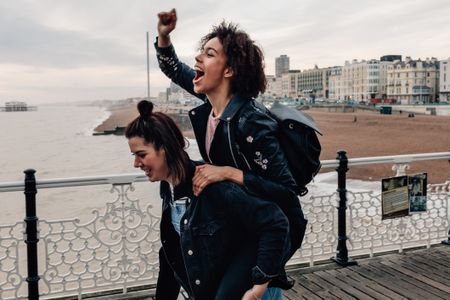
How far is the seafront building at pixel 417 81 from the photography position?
4109 inches

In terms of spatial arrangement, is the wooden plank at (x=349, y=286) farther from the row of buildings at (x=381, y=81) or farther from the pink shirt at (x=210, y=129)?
the row of buildings at (x=381, y=81)

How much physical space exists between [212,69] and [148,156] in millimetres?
419

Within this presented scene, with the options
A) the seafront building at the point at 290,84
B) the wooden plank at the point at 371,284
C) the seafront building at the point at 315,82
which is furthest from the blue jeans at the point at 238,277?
the seafront building at the point at 290,84

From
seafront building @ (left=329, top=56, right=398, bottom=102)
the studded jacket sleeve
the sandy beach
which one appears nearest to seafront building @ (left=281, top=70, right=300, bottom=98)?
seafront building @ (left=329, top=56, right=398, bottom=102)

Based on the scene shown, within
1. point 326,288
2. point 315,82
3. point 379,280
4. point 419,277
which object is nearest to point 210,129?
point 326,288

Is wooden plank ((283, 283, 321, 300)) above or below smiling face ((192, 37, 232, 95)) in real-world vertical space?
below

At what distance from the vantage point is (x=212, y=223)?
1773 mm

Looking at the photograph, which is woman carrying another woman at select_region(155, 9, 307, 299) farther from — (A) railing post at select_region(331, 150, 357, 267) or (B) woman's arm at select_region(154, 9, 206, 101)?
(A) railing post at select_region(331, 150, 357, 267)

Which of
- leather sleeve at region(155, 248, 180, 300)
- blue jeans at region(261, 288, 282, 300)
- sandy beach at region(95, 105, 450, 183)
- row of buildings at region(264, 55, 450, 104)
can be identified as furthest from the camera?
row of buildings at region(264, 55, 450, 104)

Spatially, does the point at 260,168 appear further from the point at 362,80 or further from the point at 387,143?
the point at 362,80

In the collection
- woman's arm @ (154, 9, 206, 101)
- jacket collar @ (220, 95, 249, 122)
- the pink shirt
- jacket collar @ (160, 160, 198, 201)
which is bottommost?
jacket collar @ (160, 160, 198, 201)

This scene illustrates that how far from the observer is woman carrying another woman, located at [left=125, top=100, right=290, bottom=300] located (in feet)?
5.63

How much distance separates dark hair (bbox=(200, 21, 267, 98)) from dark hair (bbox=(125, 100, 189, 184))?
295 millimetres

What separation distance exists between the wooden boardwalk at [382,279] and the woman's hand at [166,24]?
289 centimetres
